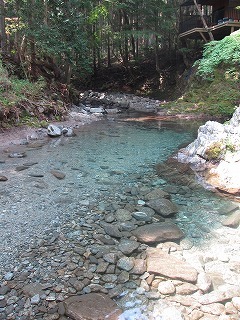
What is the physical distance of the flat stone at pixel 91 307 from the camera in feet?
8.29

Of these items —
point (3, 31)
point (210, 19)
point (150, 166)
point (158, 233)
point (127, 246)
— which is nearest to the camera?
point (127, 246)

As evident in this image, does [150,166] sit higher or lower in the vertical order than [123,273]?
lower

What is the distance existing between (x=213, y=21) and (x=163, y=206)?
1914cm

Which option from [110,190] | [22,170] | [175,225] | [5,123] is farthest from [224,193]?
[5,123]

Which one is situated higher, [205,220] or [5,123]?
[5,123]

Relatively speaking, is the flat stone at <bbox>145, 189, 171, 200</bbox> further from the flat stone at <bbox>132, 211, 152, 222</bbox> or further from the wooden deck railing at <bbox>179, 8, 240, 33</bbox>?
the wooden deck railing at <bbox>179, 8, 240, 33</bbox>

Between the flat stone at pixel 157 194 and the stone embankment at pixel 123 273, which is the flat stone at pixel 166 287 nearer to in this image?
the stone embankment at pixel 123 273

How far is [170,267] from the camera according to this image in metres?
3.16

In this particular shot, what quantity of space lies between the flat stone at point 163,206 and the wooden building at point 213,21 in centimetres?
1507

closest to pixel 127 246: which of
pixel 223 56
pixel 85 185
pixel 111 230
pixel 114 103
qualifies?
pixel 111 230

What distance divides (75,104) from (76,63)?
2590mm

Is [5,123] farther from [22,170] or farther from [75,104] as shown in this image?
[75,104]

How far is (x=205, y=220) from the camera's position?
14.2 feet

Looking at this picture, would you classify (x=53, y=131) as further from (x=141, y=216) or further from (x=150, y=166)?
(x=141, y=216)
